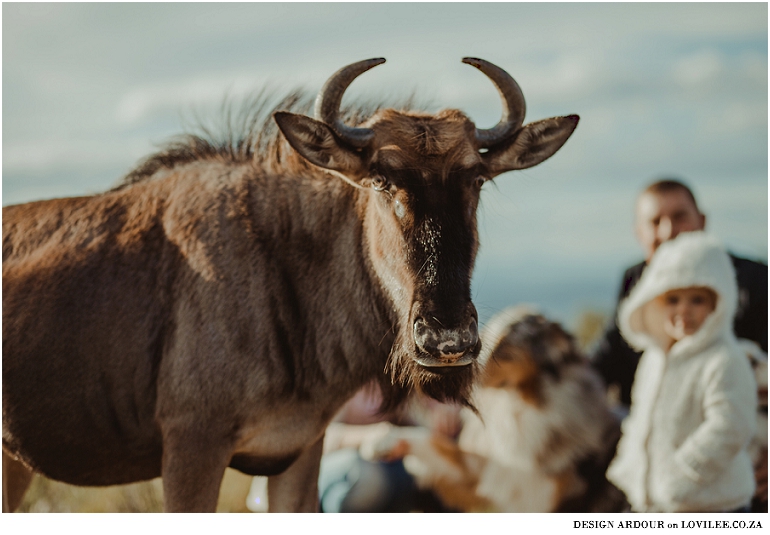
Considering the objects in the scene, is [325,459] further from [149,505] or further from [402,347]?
[402,347]

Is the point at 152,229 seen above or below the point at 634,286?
above

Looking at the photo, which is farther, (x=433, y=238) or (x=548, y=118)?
(x=548, y=118)

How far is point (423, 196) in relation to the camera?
315 cm

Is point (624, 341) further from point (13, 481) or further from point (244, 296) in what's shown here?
point (13, 481)

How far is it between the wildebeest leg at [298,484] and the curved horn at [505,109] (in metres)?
1.71

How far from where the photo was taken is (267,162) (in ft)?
12.1

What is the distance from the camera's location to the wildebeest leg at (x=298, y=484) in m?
3.87

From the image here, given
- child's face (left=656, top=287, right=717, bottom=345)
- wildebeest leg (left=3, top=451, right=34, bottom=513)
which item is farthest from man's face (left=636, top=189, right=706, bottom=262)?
wildebeest leg (left=3, top=451, right=34, bottom=513)

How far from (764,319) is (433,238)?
3.50 meters

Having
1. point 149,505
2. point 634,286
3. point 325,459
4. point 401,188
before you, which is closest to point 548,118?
point 401,188

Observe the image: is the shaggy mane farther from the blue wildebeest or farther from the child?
the child

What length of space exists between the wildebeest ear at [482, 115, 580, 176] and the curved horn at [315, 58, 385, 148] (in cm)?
65

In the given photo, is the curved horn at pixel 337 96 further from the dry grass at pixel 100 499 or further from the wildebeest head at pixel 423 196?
the dry grass at pixel 100 499

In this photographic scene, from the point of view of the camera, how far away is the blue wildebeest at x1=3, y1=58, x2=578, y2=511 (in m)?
3.22
